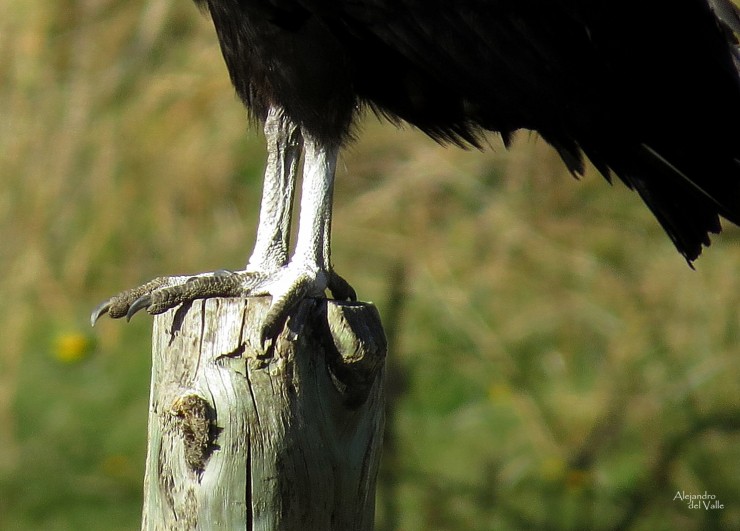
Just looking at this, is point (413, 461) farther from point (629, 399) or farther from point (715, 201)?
point (715, 201)

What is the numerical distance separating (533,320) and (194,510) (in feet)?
11.0

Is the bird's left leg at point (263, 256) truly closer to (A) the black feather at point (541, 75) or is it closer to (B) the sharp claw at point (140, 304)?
(B) the sharp claw at point (140, 304)

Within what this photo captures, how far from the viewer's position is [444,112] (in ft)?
9.79

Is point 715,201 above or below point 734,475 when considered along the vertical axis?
above

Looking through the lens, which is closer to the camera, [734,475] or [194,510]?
[194,510]

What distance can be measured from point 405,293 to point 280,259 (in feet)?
8.18

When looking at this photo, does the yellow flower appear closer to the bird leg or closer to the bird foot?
the bird leg

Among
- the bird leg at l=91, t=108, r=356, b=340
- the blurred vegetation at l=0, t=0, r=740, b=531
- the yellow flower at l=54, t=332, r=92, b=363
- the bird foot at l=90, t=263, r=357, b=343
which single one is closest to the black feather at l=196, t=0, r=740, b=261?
the bird leg at l=91, t=108, r=356, b=340

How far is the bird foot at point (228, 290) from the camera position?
250 cm

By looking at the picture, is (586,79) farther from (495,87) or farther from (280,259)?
(280,259)

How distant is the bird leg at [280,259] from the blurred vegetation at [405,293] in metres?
1.61

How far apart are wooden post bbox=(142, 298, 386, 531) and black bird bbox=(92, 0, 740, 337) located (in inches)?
7.6

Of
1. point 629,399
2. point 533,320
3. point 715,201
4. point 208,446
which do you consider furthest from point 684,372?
point 208,446

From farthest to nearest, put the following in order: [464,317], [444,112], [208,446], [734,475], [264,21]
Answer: [464,317] → [734,475] → [444,112] → [264,21] → [208,446]
